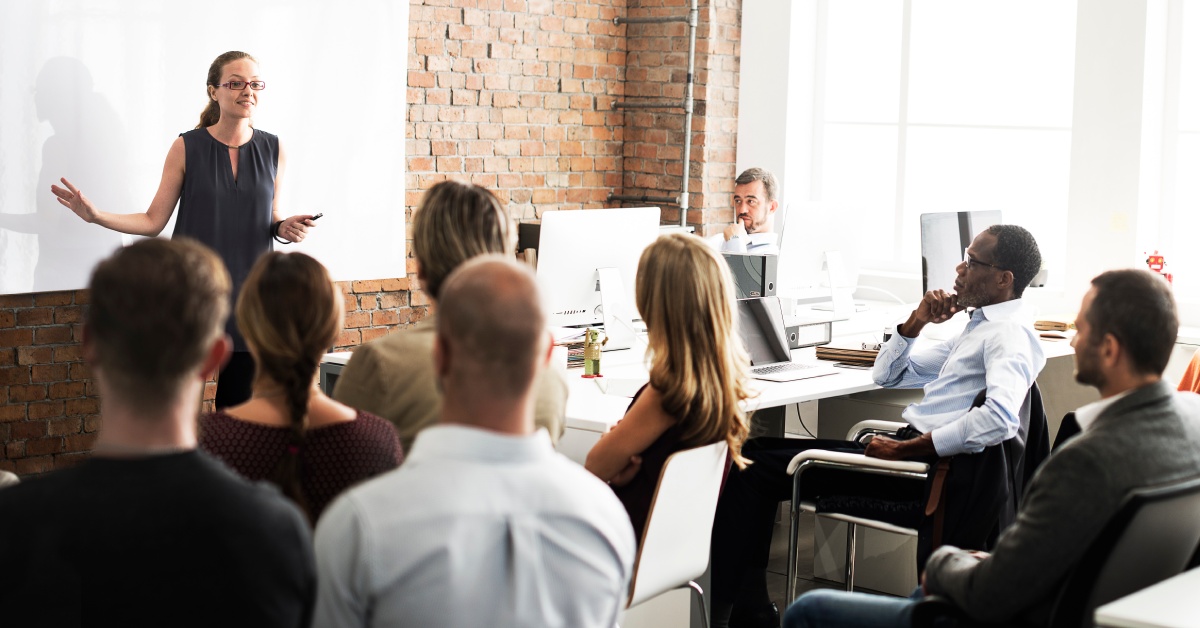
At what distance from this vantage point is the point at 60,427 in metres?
4.84

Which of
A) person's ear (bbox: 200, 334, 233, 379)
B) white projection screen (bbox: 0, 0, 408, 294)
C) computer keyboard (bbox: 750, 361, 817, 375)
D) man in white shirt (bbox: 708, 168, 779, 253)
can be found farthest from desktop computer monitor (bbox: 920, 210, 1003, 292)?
person's ear (bbox: 200, 334, 233, 379)

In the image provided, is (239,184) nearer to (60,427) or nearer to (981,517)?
(60,427)

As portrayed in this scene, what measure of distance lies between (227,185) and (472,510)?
9.75 ft

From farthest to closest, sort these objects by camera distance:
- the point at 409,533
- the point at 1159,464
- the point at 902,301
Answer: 1. the point at 902,301
2. the point at 1159,464
3. the point at 409,533

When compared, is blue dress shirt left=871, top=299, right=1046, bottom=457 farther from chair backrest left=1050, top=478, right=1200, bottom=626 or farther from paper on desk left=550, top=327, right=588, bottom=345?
paper on desk left=550, top=327, right=588, bottom=345

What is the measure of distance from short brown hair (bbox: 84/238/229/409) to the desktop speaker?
3429mm

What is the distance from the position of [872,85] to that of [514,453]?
6102mm

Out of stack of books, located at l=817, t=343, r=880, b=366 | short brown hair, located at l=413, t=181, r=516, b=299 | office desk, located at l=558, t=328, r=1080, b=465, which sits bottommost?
office desk, located at l=558, t=328, r=1080, b=465

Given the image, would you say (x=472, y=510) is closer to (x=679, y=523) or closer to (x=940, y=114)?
(x=679, y=523)

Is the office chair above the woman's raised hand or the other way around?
the other way around

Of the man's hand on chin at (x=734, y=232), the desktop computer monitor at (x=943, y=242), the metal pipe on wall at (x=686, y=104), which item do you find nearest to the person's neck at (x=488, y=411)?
the desktop computer monitor at (x=943, y=242)

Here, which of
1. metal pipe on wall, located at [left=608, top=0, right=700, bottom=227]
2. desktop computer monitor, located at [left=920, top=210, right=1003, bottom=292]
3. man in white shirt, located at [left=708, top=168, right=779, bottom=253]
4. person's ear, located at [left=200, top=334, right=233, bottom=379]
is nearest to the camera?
person's ear, located at [left=200, top=334, right=233, bottom=379]

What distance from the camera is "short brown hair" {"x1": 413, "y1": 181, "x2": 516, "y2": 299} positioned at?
242 cm

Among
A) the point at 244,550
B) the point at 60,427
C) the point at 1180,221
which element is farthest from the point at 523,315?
the point at 1180,221
